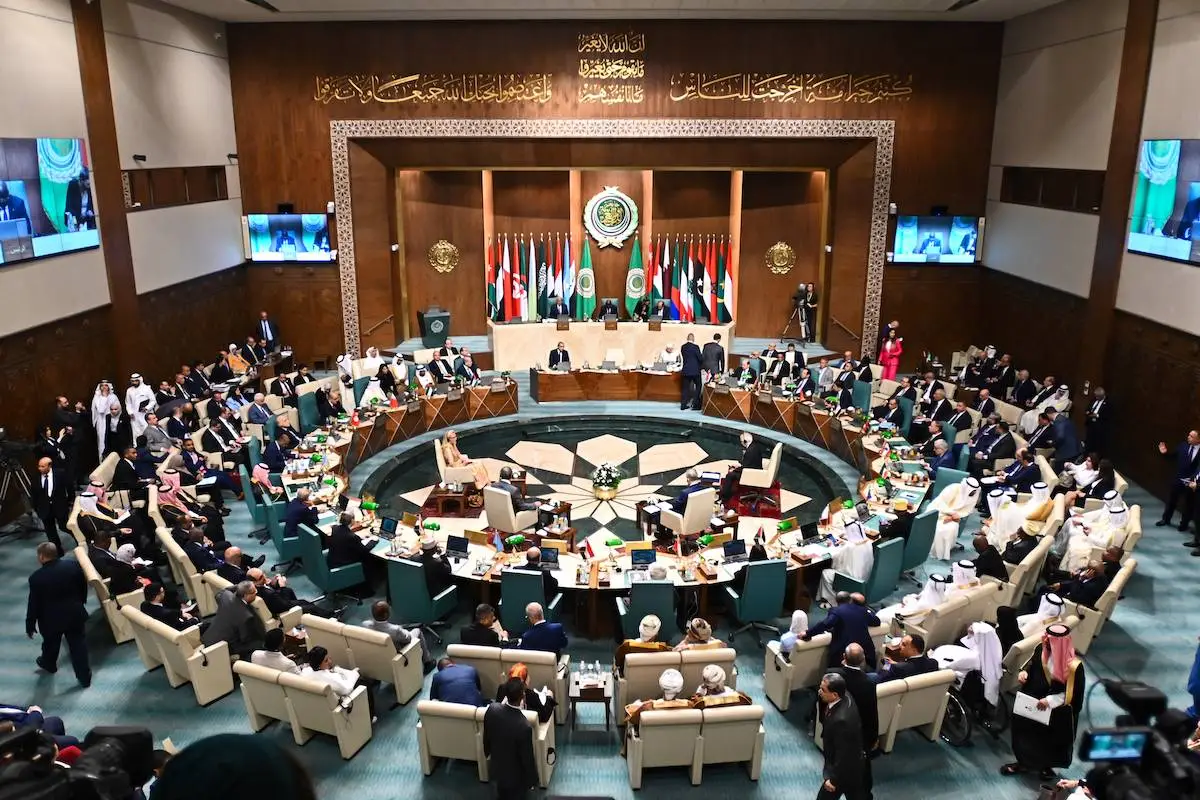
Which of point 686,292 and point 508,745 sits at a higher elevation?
point 686,292

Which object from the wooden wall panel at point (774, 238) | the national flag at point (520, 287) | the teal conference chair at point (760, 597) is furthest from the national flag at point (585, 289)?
the teal conference chair at point (760, 597)

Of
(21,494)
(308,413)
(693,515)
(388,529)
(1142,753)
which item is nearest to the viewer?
(1142,753)

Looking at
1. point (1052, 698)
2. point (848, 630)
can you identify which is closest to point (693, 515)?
point (848, 630)

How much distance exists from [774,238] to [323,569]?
14.5 meters

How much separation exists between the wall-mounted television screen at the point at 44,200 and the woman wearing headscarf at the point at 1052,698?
12.3 meters

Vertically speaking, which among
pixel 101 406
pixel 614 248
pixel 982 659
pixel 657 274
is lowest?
pixel 982 659

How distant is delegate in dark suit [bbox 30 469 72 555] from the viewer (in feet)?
33.3

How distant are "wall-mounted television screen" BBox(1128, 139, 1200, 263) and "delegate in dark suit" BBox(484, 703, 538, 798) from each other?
35.1 feet

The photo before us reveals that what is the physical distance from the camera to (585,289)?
20031 millimetres

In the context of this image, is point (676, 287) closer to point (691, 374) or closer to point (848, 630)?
point (691, 374)

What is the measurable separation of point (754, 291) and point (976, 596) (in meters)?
13.7

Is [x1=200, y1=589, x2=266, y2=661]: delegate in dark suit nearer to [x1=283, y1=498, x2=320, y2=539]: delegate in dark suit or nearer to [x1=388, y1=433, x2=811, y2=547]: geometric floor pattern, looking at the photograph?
[x1=283, y1=498, x2=320, y2=539]: delegate in dark suit

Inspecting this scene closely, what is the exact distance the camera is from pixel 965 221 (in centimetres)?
1825

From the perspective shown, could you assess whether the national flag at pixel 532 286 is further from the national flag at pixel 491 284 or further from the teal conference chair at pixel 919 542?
the teal conference chair at pixel 919 542
